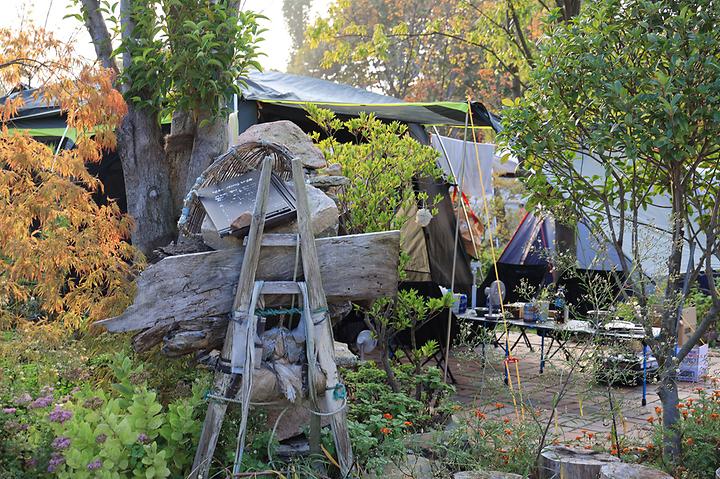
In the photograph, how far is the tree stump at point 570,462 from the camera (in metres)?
3.30

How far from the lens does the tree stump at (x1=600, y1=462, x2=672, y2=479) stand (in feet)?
10.2

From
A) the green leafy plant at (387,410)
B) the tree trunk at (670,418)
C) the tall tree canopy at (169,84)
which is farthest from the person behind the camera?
the tall tree canopy at (169,84)

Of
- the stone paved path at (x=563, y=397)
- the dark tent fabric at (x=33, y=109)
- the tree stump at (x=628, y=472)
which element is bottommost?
the stone paved path at (x=563, y=397)

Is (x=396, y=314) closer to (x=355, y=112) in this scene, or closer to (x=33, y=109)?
(x=355, y=112)

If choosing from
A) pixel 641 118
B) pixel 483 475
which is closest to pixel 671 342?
pixel 641 118

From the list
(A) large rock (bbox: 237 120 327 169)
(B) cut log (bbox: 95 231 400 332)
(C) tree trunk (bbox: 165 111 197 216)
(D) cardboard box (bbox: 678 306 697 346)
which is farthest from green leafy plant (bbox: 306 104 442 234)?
(D) cardboard box (bbox: 678 306 697 346)

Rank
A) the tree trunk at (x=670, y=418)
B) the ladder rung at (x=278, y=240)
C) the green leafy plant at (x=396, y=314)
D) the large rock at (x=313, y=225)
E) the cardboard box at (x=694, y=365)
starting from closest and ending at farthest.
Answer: the ladder rung at (x=278, y=240) → the large rock at (x=313, y=225) → the tree trunk at (x=670, y=418) → the green leafy plant at (x=396, y=314) → the cardboard box at (x=694, y=365)

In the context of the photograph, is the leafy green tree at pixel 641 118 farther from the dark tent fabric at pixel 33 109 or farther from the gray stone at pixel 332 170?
the dark tent fabric at pixel 33 109

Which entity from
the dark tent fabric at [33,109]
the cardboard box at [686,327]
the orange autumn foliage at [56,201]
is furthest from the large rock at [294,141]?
the cardboard box at [686,327]

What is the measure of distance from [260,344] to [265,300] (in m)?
0.24

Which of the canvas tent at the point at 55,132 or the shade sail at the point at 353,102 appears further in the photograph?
the canvas tent at the point at 55,132

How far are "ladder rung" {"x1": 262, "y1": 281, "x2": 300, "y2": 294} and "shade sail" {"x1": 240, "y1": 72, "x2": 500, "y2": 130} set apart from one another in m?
3.71

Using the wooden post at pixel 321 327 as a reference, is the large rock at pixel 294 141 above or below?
above

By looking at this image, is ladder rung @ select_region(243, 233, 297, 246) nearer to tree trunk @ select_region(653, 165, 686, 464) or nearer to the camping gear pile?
the camping gear pile
